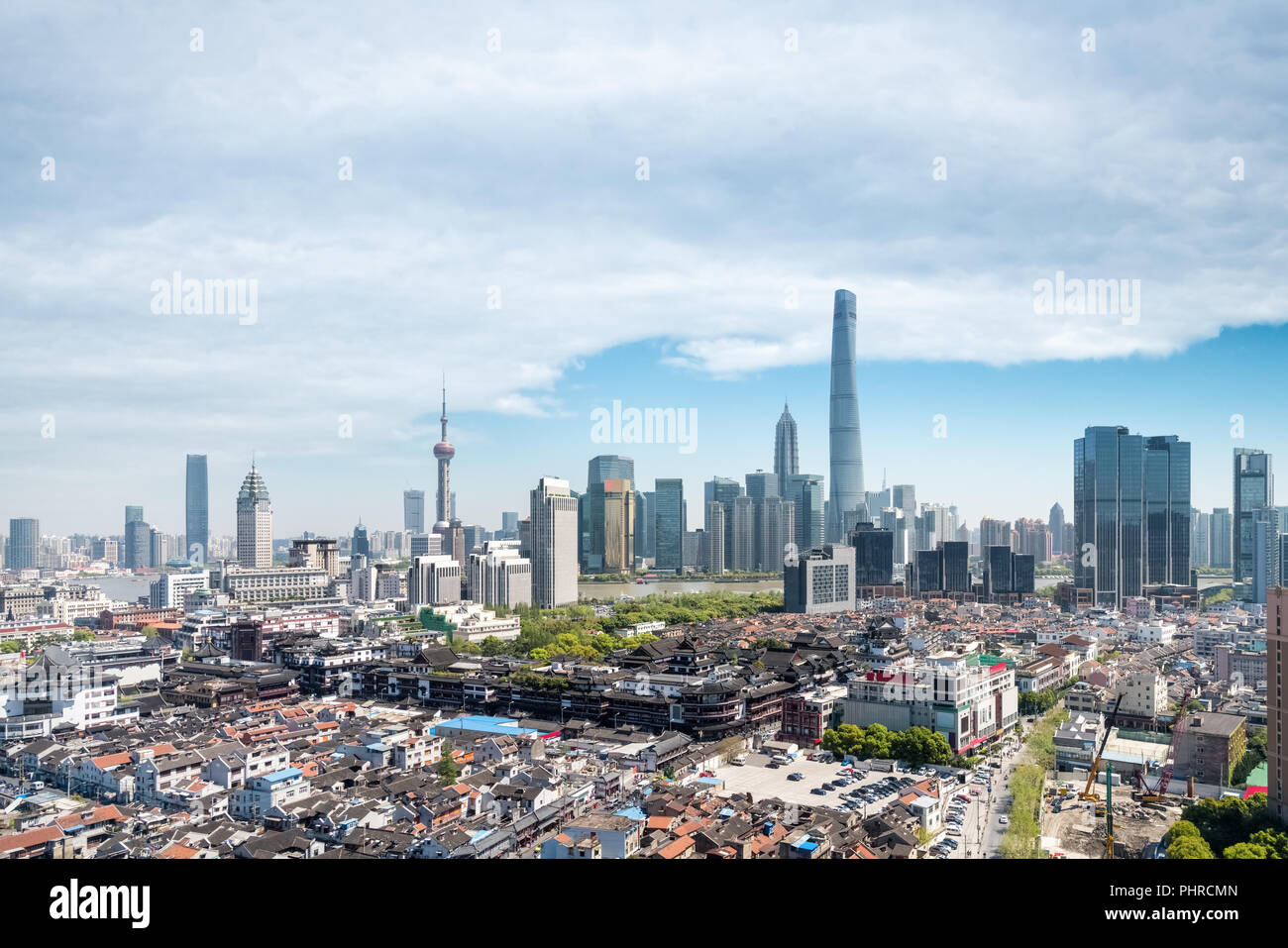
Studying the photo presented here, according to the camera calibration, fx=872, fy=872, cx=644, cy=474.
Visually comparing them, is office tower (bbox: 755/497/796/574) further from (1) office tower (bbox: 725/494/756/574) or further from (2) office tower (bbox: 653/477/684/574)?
(2) office tower (bbox: 653/477/684/574)

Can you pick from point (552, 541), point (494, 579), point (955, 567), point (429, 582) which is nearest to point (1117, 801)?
point (494, 579)

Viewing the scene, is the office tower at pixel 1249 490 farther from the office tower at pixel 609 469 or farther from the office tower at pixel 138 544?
the office tower at pixel 138 544

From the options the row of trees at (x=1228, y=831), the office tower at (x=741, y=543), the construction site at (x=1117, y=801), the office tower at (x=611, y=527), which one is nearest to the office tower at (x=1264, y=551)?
the construction site at (x=1117, y=801)

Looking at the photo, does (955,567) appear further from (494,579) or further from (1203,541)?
(494,579)
